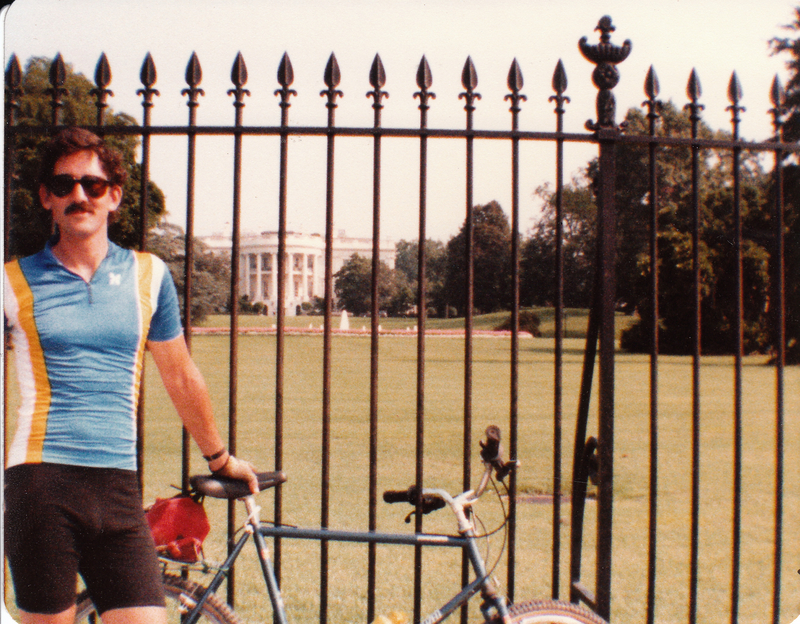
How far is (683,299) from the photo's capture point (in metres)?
21.4

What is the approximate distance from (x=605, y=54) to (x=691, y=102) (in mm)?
453

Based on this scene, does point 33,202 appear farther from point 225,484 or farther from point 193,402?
point 225,484

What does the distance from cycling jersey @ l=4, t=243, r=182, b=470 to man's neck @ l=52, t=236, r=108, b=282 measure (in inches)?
0.8

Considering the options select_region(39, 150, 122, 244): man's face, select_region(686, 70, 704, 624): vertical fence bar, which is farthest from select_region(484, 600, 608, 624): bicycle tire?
select_region(39, 150, 122, 244): man's face

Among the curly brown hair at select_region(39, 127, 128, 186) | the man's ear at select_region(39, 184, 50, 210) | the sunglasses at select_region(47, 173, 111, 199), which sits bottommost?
the man's ear at select_region(39, 184, 50, 210)

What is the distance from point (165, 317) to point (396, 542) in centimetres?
108

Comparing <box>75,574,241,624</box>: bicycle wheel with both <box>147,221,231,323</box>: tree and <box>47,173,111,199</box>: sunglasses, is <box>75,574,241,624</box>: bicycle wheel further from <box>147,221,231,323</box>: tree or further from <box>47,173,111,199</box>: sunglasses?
<box>147,221,231,323</box>: tree

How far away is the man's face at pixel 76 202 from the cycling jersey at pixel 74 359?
108mm

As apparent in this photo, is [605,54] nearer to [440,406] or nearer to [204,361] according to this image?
[440,406]

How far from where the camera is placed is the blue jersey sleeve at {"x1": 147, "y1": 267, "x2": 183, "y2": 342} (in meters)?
2.23

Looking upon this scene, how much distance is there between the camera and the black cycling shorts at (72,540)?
1.92 m

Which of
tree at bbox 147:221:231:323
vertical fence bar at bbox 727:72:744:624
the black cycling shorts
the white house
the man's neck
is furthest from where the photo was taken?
tree at bbox 147:221:231:323

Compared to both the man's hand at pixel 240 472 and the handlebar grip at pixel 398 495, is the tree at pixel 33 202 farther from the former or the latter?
the handlebar grip at pixel 398 495

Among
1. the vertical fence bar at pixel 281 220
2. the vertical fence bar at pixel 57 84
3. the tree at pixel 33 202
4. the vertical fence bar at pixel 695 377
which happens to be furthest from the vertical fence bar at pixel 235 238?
the vertical fence bar at pixel 695 377
